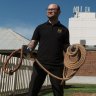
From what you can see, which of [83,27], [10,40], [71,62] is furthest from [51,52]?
[83,27]

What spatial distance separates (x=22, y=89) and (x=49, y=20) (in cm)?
1010

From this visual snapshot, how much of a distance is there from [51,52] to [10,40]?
2760 cm

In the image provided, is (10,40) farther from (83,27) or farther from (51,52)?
(83,27)

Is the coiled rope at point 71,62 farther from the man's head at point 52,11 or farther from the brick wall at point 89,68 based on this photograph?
the brick wall at point 89,68

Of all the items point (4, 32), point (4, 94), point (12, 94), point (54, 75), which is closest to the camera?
Result: point (54, 75)

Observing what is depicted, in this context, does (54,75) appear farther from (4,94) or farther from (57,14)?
(4,94)

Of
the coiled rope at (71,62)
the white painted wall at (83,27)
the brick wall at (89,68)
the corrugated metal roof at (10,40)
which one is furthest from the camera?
the white painted wall at (83,27)

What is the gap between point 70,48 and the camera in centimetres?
725

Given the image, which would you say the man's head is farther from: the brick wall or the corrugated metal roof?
the brick wall

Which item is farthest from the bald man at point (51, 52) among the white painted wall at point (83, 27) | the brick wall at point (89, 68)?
the white painted wall at point (83, 27)

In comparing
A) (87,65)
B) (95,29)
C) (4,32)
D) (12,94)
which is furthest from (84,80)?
(95,29)

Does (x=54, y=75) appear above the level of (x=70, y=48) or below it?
below

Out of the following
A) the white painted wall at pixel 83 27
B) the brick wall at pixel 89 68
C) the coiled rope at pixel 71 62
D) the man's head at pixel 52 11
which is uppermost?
the white painted wall at pixel 83 27

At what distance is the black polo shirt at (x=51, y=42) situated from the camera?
7.27 m
